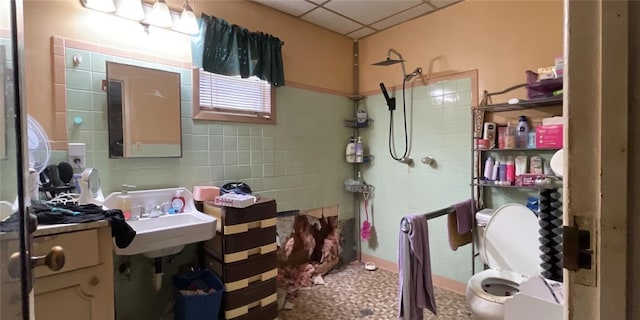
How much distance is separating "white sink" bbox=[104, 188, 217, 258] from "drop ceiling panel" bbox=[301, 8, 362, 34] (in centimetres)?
188

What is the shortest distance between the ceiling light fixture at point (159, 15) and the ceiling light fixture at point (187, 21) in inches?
3.4

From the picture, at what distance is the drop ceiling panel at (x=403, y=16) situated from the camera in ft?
8.84

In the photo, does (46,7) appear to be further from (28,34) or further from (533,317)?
(533,317)

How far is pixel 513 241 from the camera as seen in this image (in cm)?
201

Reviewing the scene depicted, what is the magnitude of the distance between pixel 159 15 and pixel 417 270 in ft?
7.33

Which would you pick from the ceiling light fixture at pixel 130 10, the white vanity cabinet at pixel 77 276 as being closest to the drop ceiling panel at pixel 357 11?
the ceiling light fixture at pixel 130 10

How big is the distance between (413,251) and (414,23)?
2.15 m

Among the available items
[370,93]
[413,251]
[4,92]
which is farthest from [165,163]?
[370,93]

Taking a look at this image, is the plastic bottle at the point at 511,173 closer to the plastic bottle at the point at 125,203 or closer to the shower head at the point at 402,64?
the shower head at the point at 402,64

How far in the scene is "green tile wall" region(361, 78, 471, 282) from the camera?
8.48 ft

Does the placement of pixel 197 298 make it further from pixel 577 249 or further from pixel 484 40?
pixel 484 40

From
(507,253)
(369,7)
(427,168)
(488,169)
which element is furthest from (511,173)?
(369,7)

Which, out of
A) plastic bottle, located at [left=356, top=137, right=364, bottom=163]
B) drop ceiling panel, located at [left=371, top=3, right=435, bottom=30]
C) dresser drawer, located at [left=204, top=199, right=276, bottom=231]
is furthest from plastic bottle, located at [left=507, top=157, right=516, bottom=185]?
dresser drawer, located at [left=204, top=199, right=276, bottom=231]

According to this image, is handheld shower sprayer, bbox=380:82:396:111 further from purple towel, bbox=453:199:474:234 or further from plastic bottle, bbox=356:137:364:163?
purple towel, bbox=453:199:474:234
